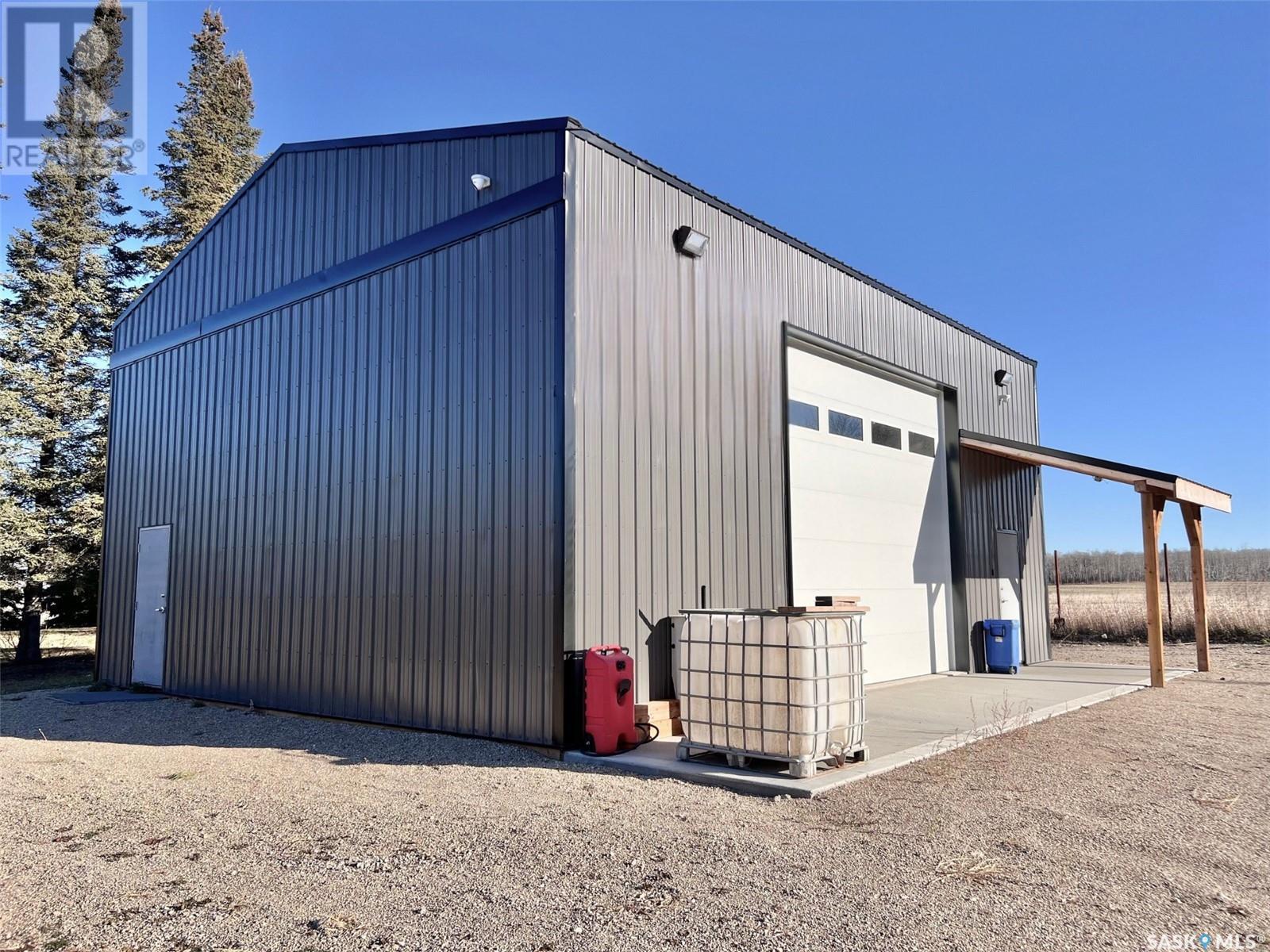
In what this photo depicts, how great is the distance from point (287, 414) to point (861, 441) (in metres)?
7.73

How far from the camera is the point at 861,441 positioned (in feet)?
39.3

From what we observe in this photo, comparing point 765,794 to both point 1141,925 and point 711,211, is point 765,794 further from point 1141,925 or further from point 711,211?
point 711,211

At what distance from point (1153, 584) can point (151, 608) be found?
13917 mm

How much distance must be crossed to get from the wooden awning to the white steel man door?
41.5 ft

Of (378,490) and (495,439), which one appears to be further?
(378,490)

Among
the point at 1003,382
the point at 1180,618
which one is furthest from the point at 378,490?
the point at 1180,618

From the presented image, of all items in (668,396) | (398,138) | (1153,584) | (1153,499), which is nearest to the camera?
(668,396)

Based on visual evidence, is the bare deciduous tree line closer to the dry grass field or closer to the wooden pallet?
the dry grass field

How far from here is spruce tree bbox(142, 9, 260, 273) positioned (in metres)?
22.9

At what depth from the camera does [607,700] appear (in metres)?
6.79

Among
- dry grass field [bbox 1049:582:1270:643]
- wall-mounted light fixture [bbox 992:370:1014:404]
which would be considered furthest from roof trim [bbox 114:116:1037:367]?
dry grass field [bbox 1049:582:1270:643]

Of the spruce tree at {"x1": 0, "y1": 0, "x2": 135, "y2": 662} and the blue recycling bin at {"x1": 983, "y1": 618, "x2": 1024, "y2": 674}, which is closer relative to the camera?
the blue recycling bin at {"x1": 983, "y1": 618, "x2": 1024, "y2": 674}

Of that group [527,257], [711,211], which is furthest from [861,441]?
[527,257]

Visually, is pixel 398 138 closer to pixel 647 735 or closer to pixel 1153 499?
pixel 647 735
